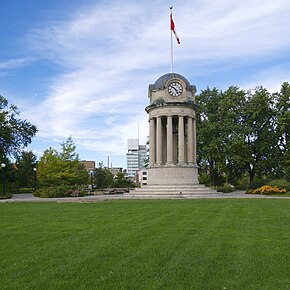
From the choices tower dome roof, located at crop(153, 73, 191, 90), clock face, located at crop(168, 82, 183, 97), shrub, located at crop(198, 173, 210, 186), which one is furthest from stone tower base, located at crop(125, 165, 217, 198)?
shrub, located at crop(198, 173, 210, 186)

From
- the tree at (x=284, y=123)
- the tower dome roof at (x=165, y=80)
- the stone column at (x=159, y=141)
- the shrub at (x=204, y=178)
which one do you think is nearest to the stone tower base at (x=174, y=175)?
the stone column at (x=159, y=141)

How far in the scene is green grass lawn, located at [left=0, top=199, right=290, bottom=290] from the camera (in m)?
5.88

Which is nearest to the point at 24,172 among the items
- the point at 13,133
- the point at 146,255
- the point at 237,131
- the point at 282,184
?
the point at 13,133

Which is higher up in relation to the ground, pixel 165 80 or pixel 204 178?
pixel 165 80

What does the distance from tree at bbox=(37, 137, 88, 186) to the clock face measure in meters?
15.7

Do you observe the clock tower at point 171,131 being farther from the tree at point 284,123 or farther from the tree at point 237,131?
the tree at point 284,123

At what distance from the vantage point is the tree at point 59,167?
4331 centimetres

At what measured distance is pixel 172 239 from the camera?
9.34m

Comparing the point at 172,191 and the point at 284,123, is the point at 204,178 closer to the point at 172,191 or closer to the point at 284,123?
the point at 284,123

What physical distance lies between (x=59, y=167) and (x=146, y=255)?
37.6m

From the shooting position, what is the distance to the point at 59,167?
4369cm

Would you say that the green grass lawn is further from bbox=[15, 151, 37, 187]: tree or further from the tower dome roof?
bbox=[15, 151, 37, 187]: tree

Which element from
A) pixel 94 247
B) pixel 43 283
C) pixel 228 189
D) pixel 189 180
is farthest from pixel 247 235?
pixel 228 189

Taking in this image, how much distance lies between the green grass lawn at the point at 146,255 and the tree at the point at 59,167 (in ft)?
103
